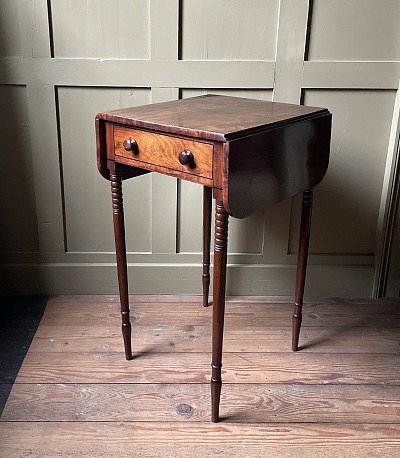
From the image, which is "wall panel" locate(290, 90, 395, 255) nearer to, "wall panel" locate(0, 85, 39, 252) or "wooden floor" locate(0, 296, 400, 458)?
"wooden floor" locate(0, 296, 400, 458)

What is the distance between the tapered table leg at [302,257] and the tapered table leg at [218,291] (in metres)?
0.45

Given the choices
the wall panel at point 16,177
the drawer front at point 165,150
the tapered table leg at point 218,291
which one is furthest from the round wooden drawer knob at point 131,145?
the wall panel at point 16,177

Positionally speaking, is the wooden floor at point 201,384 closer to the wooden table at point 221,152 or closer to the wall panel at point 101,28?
the wooden table at point 221,152

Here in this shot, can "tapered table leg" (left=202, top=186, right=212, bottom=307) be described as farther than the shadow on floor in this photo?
Yes

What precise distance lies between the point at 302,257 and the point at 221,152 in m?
0.66

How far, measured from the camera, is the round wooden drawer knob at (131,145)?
153 centimetres

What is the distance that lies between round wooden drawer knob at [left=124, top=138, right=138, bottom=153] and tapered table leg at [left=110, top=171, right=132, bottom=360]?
0.13 meters

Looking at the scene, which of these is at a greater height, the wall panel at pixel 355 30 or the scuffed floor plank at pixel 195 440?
the wall panel at pixel 355 30

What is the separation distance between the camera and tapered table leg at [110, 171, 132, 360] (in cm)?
166

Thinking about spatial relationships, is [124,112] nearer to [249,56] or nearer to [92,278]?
[249,56]

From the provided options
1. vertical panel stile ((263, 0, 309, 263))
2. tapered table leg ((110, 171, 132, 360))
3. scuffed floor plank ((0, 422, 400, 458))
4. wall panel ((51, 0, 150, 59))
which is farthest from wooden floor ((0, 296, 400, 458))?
wall panel ((51, 0, 150, 59))

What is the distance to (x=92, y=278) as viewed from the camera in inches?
90.5

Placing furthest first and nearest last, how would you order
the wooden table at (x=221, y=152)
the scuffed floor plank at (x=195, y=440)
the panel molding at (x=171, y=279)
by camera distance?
1. the panel molding at (x=171, y=279)
2. the scuffed floor plank at (x=195, y=440)
3. the wooden table at (x=221, y=152)

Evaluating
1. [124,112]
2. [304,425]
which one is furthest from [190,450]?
[124,112]
